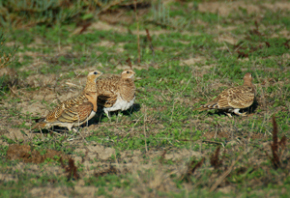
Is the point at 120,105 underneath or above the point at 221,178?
above

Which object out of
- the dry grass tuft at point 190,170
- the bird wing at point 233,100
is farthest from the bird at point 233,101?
the dry grass tuft at point 190,170

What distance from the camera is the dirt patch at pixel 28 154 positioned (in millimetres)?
5406

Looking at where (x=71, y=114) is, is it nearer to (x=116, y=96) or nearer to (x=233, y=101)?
(x=116, y=96)

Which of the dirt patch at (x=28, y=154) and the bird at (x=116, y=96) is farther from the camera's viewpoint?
the bird at (x=116, y=96)

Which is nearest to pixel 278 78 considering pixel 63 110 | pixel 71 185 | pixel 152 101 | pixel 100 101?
pixel 152 101

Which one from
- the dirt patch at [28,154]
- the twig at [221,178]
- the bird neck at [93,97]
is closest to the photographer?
the twig at [221,178]

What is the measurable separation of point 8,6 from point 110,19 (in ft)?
10.4

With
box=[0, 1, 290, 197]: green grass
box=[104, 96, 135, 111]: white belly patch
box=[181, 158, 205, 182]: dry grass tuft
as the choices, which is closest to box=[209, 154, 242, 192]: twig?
box=[0, 1, 290, 197]: green grass

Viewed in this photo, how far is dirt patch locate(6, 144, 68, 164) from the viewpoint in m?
5.41

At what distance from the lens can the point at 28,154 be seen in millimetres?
5523

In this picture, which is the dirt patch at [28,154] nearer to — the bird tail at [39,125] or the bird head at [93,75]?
the bird tail at [39,125]

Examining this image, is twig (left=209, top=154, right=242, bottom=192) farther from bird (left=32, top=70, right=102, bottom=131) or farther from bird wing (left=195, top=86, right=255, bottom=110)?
bird (left=32, top=70, right=102, bottom=131)

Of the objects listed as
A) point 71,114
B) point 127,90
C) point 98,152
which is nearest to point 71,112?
point 71,114

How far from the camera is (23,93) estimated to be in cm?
759
